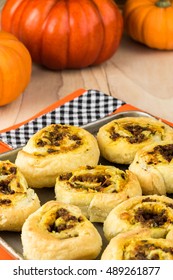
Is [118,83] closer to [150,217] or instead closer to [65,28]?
[65,28]

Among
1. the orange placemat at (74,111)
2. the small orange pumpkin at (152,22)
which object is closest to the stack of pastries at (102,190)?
the orange placemat at (74,111)

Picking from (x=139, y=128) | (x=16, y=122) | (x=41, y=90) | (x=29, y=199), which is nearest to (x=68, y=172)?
(x=29, y=199)

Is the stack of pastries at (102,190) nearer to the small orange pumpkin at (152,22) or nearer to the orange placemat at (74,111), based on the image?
the orange placemat at (74,111)

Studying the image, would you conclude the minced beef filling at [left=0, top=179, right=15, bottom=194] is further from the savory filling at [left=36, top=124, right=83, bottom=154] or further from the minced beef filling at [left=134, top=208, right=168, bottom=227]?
the minced beef filling at [left=134, top=208, right=168, bottom=227]

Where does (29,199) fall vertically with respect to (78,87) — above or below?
above

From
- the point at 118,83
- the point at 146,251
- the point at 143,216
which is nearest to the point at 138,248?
the point at 146,251

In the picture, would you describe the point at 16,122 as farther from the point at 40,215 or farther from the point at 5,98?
the point at 40,215

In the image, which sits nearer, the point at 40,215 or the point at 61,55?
the point at 40,215

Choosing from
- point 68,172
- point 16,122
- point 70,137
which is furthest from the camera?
point 16,122
